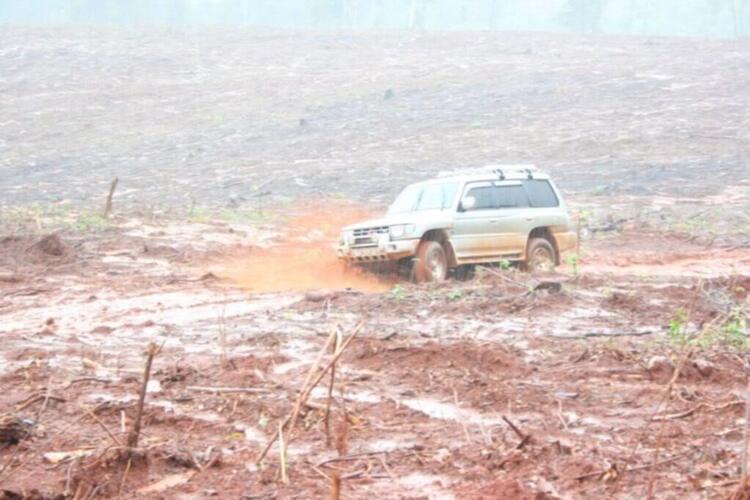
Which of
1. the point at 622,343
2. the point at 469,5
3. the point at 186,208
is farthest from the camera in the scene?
the point at 469,5

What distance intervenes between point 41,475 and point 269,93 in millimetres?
38078

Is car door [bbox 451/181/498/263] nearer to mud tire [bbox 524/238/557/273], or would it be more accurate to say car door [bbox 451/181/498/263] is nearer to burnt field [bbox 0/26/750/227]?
mud tire [bbox 524/238/557/273]

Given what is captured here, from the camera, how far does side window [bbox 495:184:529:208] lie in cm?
1548

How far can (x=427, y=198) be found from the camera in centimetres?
1532

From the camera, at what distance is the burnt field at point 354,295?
18.5 feet

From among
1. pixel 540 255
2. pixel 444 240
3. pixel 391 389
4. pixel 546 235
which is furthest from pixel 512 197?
pixel 391 389

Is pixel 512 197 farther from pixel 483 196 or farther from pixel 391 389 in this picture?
pixel 391 389

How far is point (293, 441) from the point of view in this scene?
20.3 ft

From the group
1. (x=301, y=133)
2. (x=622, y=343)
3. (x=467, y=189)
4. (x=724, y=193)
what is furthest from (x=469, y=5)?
(x=622, y=343)

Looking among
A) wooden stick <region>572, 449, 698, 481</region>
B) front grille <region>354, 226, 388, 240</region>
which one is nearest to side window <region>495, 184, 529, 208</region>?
front grille <region>354, 226, 388, 240</region>

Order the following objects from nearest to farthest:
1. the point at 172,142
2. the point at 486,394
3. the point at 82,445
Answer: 1. the point at 82,445
2. the point at 486,394
3. the point at 172,142

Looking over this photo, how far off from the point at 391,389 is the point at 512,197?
8.49 meters

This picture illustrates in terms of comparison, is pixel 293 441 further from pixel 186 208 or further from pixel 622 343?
pixel 186 208

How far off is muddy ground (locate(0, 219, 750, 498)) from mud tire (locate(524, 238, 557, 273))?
4.70 ft
